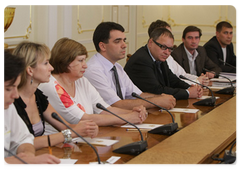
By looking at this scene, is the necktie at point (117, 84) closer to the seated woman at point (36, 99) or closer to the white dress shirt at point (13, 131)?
the seated woman at point (36, 99)

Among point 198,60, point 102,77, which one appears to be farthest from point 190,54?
point 102,77

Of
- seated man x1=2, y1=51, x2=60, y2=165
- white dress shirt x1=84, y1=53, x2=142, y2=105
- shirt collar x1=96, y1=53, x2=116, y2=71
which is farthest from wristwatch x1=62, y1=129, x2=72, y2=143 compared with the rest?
shirt collar x1=96, y1=53, x2=116, y2=71

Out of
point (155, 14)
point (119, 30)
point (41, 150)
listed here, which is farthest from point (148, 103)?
point (155, 14)

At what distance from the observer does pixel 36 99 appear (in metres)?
2.54

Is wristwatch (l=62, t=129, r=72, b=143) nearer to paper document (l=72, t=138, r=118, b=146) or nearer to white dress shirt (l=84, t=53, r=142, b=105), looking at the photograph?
paper document (l=72, t=138, r=118, b=146)

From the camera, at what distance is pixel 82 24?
641 cm

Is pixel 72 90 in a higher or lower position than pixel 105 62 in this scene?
lower

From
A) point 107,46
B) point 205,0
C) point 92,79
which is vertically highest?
point 205,0

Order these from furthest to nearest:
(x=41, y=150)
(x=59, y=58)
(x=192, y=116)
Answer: (x=192, y=116), (x=59, y=58), (x=41, y=150)

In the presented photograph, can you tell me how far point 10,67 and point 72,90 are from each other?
110 cm

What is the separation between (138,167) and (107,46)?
1.70 metres

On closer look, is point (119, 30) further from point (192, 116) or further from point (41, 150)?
point (41, 150)

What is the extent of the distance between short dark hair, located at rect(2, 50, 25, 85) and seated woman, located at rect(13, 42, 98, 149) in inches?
16.5

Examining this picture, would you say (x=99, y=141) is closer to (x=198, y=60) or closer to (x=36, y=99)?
(x=36, y=99)
